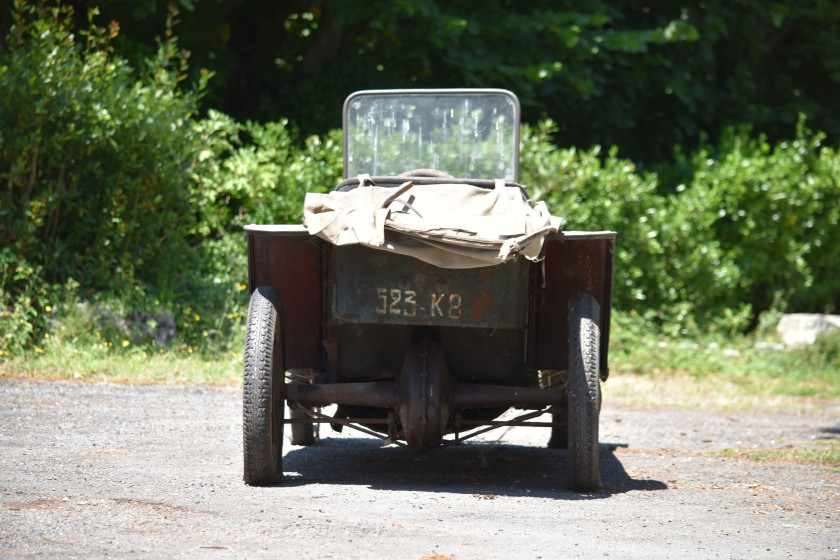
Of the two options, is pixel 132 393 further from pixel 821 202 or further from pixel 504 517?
pixel 821 202

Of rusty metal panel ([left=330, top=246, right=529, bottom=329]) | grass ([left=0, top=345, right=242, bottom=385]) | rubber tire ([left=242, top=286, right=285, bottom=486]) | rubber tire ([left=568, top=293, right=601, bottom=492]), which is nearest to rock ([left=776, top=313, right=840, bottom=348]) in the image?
grass ([left=0, top=345, right=242, bottom=385])

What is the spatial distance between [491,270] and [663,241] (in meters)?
7.49

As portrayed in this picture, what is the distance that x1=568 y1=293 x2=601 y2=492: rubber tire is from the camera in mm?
4645

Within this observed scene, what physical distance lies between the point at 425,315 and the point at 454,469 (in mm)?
1450

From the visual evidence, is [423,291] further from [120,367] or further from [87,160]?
[87,160]

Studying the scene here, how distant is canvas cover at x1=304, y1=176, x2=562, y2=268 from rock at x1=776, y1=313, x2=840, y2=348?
7.77 metres

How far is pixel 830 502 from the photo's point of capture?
4.98 meters

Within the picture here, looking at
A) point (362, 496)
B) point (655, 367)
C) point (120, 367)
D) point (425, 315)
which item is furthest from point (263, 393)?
point (655, 367)

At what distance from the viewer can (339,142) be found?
438 inches

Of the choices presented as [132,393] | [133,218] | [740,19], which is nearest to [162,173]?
Answer: [133,218]

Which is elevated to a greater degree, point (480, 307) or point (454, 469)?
point (480, 307)

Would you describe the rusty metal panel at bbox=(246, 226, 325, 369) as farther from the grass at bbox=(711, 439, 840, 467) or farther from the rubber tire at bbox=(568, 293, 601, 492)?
the grass at bbox=(711, 439, 840, 467)

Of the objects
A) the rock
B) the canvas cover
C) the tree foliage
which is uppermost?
the tree foliage

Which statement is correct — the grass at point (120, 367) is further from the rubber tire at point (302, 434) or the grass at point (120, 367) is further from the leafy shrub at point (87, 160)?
the rubber tire at point (302, 434)
